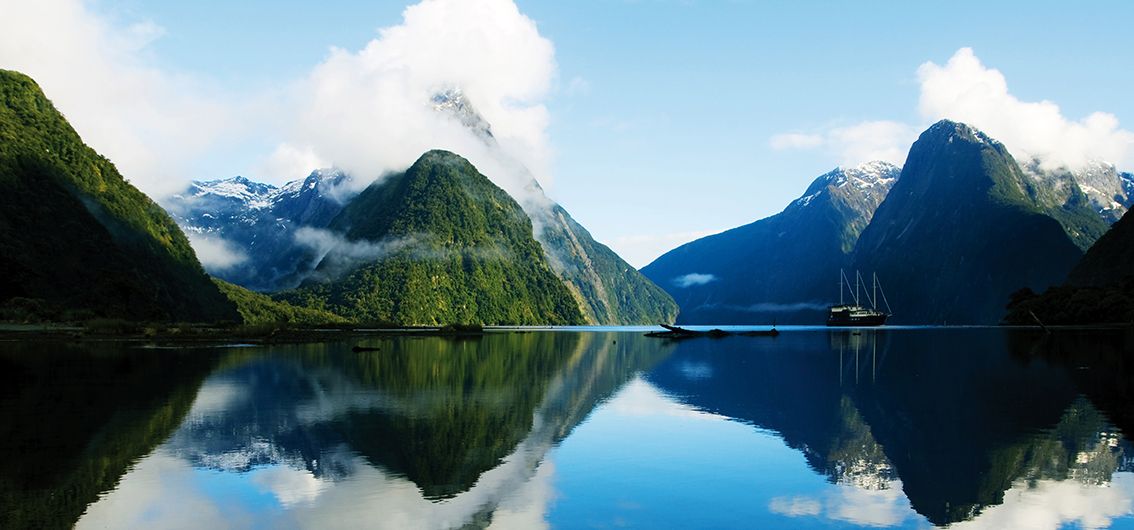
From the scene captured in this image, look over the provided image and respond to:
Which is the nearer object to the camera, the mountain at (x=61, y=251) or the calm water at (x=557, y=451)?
the calm water at (x=557, y=451)

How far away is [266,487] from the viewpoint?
92.9 feet

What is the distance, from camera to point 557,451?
117 ft

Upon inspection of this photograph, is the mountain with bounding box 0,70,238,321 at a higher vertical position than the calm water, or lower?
higher

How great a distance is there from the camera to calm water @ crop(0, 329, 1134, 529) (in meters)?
24.9

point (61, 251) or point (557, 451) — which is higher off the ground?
point (61, 251)

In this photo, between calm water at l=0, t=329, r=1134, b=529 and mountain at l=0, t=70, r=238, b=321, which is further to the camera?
mountain at l=0, t=70, r=238, b=321

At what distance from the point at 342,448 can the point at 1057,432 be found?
34.0 metres

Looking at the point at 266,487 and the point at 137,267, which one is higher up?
the point at 137,267

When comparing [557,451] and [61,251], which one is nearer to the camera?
[557,451]

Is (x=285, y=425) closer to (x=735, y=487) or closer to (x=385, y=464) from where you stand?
(x=385, y=464)

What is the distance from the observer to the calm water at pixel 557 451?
2488 cm

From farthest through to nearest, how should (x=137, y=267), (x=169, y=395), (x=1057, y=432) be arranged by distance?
(x=137, y=267) → (x=169, y=395) → (x=1057, y=432)

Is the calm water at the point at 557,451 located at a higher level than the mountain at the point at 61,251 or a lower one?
lower

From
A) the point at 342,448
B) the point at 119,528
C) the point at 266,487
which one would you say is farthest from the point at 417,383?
the point at 119,528
